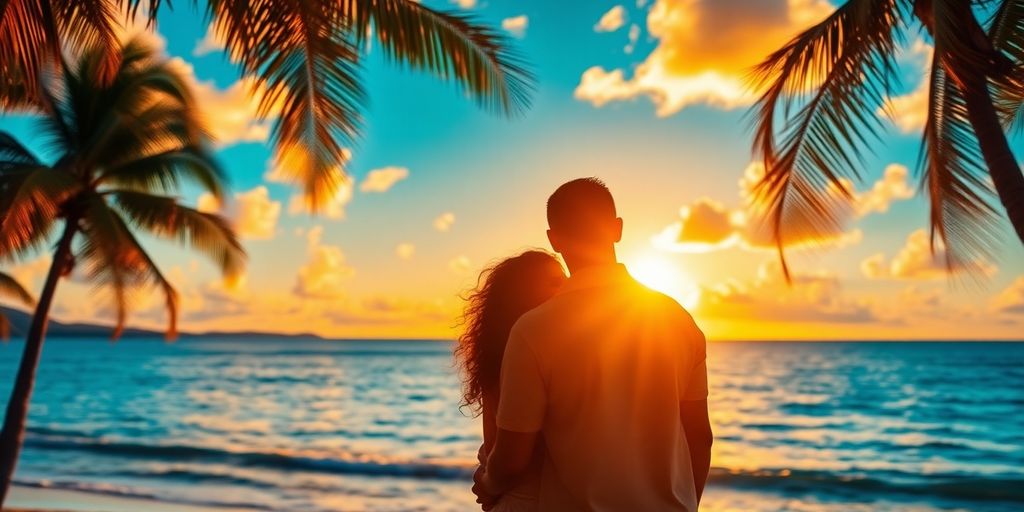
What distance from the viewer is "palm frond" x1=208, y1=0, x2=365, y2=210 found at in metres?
5.26

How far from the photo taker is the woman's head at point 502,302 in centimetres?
208

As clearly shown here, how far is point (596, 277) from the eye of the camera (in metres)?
1.76

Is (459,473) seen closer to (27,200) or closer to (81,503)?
(81,503)

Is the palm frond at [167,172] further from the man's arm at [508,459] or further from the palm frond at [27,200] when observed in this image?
the man's arm at [508,459]

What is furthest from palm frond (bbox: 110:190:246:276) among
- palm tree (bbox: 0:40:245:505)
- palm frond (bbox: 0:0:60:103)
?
palm frond (bbox: 0:0:60:103)

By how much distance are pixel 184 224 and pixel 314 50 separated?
5.72 meters

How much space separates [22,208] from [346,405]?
1089 inches

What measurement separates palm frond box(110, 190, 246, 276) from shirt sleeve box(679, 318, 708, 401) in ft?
31.2

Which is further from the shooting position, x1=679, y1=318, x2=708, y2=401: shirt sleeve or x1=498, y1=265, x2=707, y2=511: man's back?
x1=679, y1=318, x2=708, y2=401: shirt sleeve

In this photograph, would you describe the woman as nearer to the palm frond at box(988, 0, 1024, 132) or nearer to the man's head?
the man's head

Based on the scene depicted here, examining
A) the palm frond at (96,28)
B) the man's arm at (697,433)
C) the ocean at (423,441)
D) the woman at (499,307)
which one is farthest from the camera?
the ocean at (423,441)

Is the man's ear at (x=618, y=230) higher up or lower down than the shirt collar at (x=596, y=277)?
higher up

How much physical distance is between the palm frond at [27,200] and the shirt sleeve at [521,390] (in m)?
7.07

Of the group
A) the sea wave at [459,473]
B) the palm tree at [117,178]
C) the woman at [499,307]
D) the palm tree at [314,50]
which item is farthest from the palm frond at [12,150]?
the woman at [499,307]
